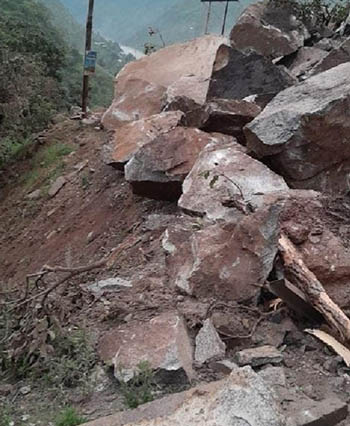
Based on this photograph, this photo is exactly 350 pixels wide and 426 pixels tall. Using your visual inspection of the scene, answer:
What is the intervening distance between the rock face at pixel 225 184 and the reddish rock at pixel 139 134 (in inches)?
46.3

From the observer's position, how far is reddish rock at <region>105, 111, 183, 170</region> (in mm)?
6078

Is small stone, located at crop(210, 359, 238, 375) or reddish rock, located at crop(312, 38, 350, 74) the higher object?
reddish rock, located at crop(312, 38, 350, 74)

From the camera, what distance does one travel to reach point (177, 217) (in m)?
4.95

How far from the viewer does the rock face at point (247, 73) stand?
6586 mm

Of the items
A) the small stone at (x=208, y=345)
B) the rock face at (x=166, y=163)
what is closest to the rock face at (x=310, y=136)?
the rock face at (x=166, y=163)

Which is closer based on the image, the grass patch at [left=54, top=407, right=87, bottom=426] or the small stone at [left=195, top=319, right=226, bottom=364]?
the grass patch at [left=54, top=407, right=87, bottom=426]

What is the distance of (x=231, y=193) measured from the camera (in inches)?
183

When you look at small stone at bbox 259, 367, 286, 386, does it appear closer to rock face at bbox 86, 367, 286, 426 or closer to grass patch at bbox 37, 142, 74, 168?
rock face at bbox 86, 367, 286, 426

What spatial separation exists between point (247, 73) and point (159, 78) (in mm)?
1577

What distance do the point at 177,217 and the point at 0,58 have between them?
5870mm

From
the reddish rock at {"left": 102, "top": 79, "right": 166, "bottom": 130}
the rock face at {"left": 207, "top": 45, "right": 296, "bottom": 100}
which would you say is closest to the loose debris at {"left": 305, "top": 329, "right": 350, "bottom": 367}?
the rock face at {"left": 207, "top": 45, "right": 296, "bottom": 100}

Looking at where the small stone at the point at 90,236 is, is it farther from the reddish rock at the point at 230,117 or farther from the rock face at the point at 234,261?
the rock face at the point at 234,261

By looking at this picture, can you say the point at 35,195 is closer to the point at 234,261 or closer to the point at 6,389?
the point at 234,261

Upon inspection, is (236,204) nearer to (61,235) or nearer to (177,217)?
(177,217)
